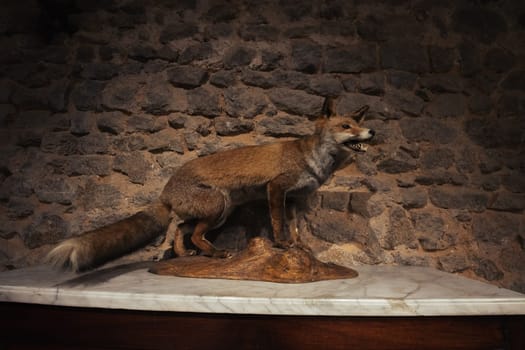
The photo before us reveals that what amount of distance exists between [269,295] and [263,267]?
225mm

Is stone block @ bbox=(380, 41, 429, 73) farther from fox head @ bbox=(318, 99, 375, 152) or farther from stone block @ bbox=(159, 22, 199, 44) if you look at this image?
stone block @ bbox=(159, 22, 199, 44)

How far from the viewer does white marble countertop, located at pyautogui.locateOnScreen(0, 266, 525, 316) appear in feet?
3.71

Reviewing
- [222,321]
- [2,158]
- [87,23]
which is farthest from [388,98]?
[2,158]

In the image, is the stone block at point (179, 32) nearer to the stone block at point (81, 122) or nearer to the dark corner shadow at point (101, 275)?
the stone block at point (81, 122)

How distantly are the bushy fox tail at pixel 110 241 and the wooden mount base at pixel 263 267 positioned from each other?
0.49 ft

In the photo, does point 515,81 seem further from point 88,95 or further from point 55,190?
point 55,190

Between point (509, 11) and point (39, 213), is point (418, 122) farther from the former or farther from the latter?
point (39, 213)

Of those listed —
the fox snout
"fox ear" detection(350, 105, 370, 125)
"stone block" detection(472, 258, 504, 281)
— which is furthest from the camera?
"stone block" detection(472, 258, 504, 281)

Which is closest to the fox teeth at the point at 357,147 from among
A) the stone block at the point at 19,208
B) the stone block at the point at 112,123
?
the stone block at the point at 112,123

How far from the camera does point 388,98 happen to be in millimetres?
2029

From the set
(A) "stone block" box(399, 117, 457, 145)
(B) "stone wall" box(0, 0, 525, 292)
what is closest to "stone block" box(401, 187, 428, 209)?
(B) "stone wall" box(0, 0, 525, 292)

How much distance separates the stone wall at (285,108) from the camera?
193cm

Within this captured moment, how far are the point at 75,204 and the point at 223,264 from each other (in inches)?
37.8

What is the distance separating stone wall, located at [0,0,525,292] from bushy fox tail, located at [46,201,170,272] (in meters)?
0.33
